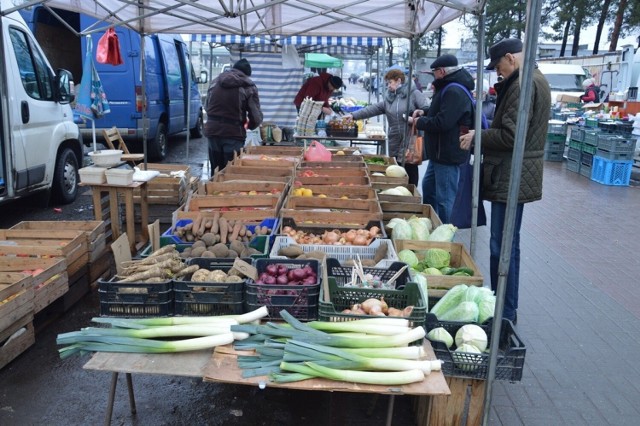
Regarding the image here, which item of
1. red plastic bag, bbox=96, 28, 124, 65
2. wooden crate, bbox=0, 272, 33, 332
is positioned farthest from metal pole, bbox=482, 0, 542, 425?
red plastic bag, bbox=96, 28, 124, 65

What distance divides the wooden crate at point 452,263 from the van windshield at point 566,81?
22.6 m

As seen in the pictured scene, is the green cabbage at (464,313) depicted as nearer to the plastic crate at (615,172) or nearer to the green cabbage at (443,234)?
the green cabbage at (443,234)

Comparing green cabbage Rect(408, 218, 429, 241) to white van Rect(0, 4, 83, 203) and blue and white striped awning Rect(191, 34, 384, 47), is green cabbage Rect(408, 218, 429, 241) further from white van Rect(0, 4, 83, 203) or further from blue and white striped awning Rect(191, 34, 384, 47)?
blue and white striped awning Rect(191, 34, 384, 47)

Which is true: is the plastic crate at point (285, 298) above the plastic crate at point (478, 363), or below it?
above

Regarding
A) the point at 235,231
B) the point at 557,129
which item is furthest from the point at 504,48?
the point at 557,129

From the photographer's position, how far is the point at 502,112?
4070mm

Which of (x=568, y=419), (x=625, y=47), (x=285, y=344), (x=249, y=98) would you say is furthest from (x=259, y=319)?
(x=625, y=47)

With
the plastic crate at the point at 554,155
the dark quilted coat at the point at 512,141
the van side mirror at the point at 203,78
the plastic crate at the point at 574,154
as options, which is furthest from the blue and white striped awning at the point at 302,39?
the dark quilted coat at the point at 512,141

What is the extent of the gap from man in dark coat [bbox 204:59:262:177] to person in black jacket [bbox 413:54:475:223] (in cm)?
290

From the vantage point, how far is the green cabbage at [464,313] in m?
3.17

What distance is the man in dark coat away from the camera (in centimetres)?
754

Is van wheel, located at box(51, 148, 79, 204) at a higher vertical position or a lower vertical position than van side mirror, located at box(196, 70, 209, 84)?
lower

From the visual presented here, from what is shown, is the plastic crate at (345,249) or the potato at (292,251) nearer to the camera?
the potato at (292,251)

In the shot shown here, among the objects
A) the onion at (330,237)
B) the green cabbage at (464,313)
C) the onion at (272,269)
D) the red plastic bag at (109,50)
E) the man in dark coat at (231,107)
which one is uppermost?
the red plastic bag at (109,50)
